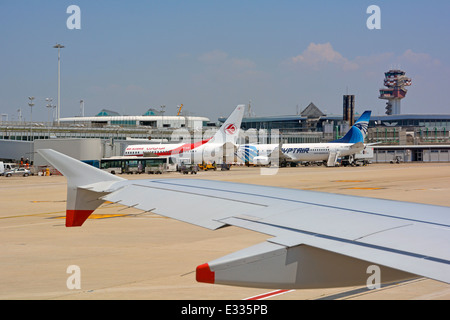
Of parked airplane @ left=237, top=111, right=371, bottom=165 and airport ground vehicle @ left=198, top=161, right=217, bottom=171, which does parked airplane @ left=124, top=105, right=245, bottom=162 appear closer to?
airport ground vehicle @ left=198, top=161, right=217, bottom=171

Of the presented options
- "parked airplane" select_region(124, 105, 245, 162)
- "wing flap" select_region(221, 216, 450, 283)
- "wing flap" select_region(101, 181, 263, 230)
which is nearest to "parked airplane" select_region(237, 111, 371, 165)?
"parked airplane" select_region(124, 105, 245, 162)

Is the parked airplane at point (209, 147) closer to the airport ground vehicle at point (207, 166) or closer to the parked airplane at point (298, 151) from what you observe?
the airport ground vehicle at point (207, 166)

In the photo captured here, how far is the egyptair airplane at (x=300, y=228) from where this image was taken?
4703 millimetres

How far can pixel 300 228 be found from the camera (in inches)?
227

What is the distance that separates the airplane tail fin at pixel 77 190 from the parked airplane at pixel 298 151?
77526 millimetres

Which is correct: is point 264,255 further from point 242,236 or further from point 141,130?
point 141,130

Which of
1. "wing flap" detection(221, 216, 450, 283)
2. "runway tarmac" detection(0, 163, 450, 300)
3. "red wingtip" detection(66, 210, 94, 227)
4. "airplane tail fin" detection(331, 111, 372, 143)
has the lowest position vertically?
"runway tarmac" detection(0, 163, 450, 300)

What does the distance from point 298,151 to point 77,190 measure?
8161 cm

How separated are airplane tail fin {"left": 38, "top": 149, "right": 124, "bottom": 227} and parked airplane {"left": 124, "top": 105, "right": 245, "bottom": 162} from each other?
197 ft

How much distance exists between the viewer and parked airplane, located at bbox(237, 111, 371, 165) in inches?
3423

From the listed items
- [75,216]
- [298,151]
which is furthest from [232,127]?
[75,216]

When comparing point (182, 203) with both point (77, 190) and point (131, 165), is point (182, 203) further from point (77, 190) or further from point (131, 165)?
point (131, 165)

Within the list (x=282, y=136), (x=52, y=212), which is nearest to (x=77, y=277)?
(x=52, y=212)
